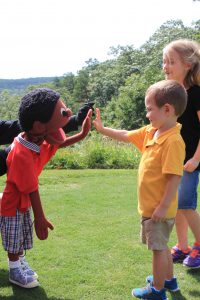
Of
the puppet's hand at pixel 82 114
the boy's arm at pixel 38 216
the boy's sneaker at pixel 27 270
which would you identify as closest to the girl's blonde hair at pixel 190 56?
the puppet's hand at pixel 82 114

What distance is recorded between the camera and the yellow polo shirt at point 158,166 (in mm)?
2611

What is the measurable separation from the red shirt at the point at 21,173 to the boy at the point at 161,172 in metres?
0.70

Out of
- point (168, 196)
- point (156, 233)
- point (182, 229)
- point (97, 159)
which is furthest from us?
point (97, 159)

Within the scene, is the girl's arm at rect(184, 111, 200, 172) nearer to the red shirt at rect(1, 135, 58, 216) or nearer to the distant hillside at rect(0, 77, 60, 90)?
the red shirt at rect(1, 135, 58, 216)

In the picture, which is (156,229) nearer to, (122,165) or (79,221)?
(79,221)

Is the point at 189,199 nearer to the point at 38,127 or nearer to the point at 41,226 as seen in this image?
the point at 41,226

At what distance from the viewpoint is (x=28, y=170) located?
2.74m

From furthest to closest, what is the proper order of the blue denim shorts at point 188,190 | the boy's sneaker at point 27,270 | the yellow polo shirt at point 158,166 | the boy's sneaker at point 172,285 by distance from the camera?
the blue denim shorts at point 188,190
the boy's sneaker at point 27,270
the boy's sneaker at point 172,285
the yellow polo shirt at point 158,166

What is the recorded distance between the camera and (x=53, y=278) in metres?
3.22

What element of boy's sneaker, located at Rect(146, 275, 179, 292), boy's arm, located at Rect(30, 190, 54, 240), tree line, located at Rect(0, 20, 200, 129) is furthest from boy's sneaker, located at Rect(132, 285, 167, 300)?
tree line, located at Rect(0, 20, 200, 129)

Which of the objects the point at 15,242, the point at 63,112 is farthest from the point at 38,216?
the point at 63,112

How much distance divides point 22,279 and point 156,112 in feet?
4.85

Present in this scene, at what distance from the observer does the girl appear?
325 centimetres

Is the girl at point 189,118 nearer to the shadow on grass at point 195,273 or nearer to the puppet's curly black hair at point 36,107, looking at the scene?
the shadow on grass at point 195,273
